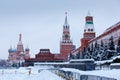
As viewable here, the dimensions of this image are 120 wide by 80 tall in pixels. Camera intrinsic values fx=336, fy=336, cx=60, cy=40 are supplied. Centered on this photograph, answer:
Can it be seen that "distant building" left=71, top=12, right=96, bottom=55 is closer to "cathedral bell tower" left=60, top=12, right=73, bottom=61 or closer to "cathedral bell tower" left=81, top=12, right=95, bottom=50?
"cathedral bell tower" left=81, top=12, right=95, bottom=50

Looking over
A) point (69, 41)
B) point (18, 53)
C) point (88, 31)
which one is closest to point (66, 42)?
point (69, 41)

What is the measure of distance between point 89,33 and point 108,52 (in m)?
63.1

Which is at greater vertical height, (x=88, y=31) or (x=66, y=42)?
(x=88, y=31)

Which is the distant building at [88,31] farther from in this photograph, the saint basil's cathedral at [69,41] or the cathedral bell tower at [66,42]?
the cathedral bell tower at [66,42]

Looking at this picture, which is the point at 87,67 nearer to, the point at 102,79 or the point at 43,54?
the point at 102,79

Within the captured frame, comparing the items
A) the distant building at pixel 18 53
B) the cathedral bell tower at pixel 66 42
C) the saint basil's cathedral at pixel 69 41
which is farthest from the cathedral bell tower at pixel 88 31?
the distant building at pixel 18 53

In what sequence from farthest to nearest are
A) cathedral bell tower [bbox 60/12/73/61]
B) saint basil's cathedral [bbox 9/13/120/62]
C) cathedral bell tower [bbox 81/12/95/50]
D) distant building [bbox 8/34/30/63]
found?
distant building [bbox 8/34/30/63]
cathedral bell tower [bbox 60/12/73/61]
cathedral bell tower [bbox 81/12/95/50]
saint basil's cathedral [bbox 9/13/120/62]

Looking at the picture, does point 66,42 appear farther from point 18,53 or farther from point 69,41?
point 18,53

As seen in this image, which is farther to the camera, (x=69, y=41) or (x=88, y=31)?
(x=69, y=41)

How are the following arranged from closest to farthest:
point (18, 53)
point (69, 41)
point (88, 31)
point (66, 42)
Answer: point (88, 31) → point (66, 42) → point (69, 41) → point (18, 53)

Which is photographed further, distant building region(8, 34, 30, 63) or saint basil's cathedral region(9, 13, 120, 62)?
distant building region(8, 34, 30, 63)

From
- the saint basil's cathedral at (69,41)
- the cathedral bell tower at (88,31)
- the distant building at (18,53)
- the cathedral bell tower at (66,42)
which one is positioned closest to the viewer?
the saint basil's cathedral at (69,41)

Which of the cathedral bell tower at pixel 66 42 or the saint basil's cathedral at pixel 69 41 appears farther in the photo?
the cathedral bell tower at pixel 66 42

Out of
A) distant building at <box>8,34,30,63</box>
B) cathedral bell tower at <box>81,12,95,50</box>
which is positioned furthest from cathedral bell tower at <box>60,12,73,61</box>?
distant building at <box>8,34,30,63</box>
